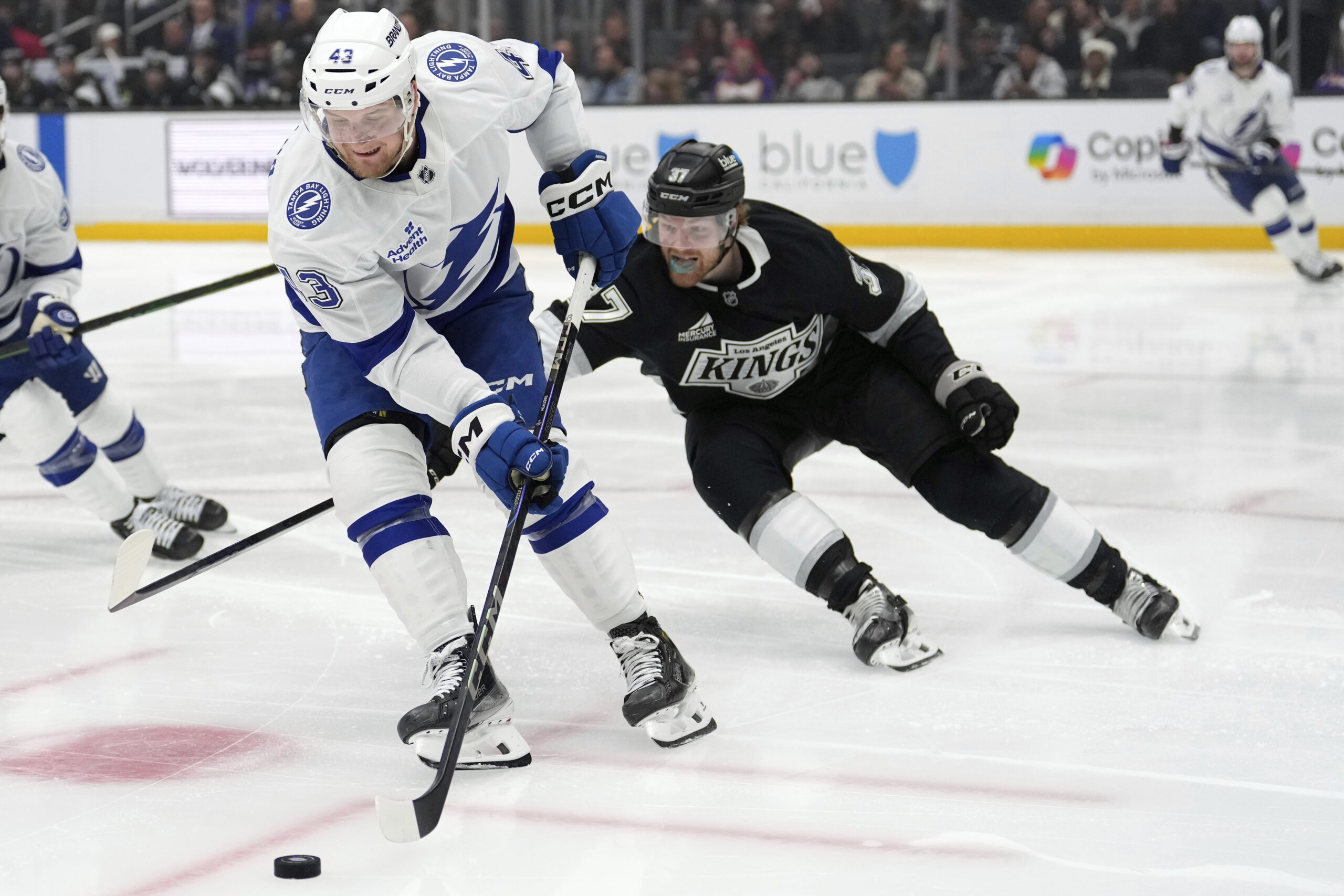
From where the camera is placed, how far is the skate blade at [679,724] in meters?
2.37

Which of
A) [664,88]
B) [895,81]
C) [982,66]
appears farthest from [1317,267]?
[664,88]

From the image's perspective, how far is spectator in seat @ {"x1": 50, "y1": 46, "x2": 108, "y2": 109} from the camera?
1130 centimetres

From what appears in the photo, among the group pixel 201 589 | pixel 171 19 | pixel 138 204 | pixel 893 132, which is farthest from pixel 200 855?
pixel 171 19

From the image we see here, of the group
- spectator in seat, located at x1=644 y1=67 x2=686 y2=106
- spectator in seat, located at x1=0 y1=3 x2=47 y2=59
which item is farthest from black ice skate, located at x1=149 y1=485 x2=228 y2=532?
spectator in seat, located at x1=0 y1=3 x2=47 y2=59

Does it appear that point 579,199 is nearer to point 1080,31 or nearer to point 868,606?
point 868,606

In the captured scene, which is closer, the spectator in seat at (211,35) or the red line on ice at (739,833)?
the red line on ice at (739,833)

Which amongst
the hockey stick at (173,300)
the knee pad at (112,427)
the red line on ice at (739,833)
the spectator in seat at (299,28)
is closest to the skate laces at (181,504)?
the knee pad at (112,427)

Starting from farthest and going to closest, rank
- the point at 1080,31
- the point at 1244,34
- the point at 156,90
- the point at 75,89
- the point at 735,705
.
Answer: the point at 75,89
the point at 156,90
the point at 1080,31
the point at 1244,34
the point at 735,705

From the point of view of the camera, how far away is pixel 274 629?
9.89ft

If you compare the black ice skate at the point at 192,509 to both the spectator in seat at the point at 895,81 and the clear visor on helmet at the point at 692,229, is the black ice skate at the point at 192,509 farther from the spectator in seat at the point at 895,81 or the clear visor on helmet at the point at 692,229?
the spectator in seat at the point at 895,81

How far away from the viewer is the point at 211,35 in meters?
11.4

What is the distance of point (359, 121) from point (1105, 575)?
4.93ft

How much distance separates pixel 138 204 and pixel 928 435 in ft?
30.9

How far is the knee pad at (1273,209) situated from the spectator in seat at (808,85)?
8.79ft
